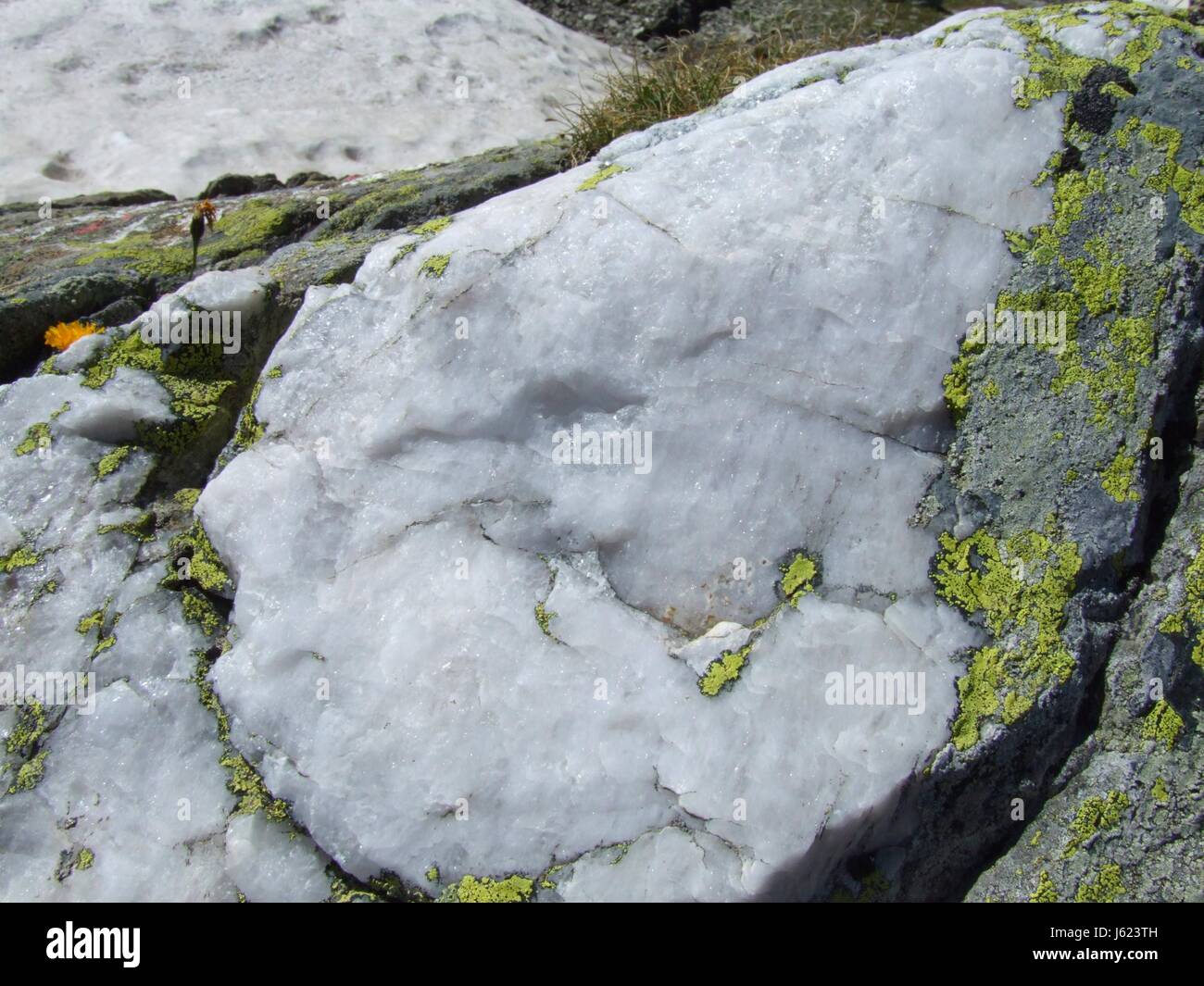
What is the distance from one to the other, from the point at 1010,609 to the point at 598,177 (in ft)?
8.30

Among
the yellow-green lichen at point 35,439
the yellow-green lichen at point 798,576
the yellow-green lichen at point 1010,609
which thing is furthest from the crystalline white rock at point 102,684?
the yellow-green lichen at point 1010,609

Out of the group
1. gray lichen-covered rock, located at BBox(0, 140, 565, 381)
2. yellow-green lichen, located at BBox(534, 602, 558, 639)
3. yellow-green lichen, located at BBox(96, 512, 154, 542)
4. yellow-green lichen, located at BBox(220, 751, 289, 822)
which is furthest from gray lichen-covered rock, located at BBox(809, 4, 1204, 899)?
yellow-green lichen, located at BBox(96, 512, 154, 542)

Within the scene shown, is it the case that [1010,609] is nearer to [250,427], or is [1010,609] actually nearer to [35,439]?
[250,427]

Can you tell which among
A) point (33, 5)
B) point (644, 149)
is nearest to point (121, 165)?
point (33, 5)

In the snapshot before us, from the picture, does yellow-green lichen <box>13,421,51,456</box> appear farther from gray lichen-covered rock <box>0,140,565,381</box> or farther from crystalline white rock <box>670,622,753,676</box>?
crystalline white rock <box>670,622,753,676</box>

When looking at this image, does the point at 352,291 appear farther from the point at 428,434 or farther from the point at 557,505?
the point at 557,505

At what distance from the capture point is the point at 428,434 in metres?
3.79

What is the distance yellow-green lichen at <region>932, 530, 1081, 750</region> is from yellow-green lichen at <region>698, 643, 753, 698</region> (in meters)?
0.80

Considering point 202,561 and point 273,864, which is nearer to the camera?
point 273,864

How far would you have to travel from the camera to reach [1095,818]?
3.49 metres

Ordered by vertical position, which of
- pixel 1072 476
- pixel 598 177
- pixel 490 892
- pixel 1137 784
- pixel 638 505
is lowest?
pixel 490 892

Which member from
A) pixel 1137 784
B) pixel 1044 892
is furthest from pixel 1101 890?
pixel 1137 784

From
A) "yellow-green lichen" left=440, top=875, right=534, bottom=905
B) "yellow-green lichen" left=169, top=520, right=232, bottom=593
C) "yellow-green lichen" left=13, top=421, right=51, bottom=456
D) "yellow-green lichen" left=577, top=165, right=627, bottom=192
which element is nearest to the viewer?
"yellow-green lichen" left=440, top=875, right=534, bottom=905

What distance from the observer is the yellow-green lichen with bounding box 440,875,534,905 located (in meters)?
3.15
